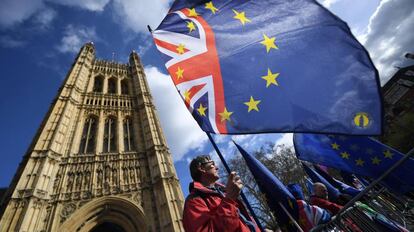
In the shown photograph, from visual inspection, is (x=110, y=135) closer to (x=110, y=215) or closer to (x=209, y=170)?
(x=110, y=215)

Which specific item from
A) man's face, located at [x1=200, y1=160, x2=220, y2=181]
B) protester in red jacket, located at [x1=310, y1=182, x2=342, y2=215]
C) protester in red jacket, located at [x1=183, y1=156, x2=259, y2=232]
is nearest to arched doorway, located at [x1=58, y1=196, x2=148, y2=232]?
protester in red jacket, located at [x1=310, y1=182, x2=342, y2=215]

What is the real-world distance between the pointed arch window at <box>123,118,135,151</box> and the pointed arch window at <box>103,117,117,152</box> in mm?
926

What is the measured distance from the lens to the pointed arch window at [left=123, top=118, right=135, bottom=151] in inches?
779

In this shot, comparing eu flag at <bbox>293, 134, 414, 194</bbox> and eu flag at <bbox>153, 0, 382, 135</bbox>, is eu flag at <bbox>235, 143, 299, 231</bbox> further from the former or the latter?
eu flag at <bbox>293, 134, 414, 194</bbox>

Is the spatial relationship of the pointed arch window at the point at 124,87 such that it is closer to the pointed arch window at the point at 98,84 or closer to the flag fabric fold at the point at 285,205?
the pointed arch window at the point at 98,84

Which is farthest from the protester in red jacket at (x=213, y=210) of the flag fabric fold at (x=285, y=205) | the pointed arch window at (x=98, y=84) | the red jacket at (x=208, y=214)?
the pointed arch window at (x=98, y=84)

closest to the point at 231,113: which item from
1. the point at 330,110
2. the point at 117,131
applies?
the point at 330,110

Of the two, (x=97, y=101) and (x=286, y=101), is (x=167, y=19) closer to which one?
(x=286, y=101)

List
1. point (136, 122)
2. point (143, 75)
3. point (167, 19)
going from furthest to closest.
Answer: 1. point (143, 75)
2. point (136, 122)
3. point (167, 19)

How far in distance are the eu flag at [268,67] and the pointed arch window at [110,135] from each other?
17921 mm

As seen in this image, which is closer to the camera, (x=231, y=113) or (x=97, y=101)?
(x=231, y=113)

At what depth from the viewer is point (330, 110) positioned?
238 cm

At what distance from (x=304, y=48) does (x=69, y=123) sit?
2059cm

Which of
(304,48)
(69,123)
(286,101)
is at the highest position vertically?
(69,123)
